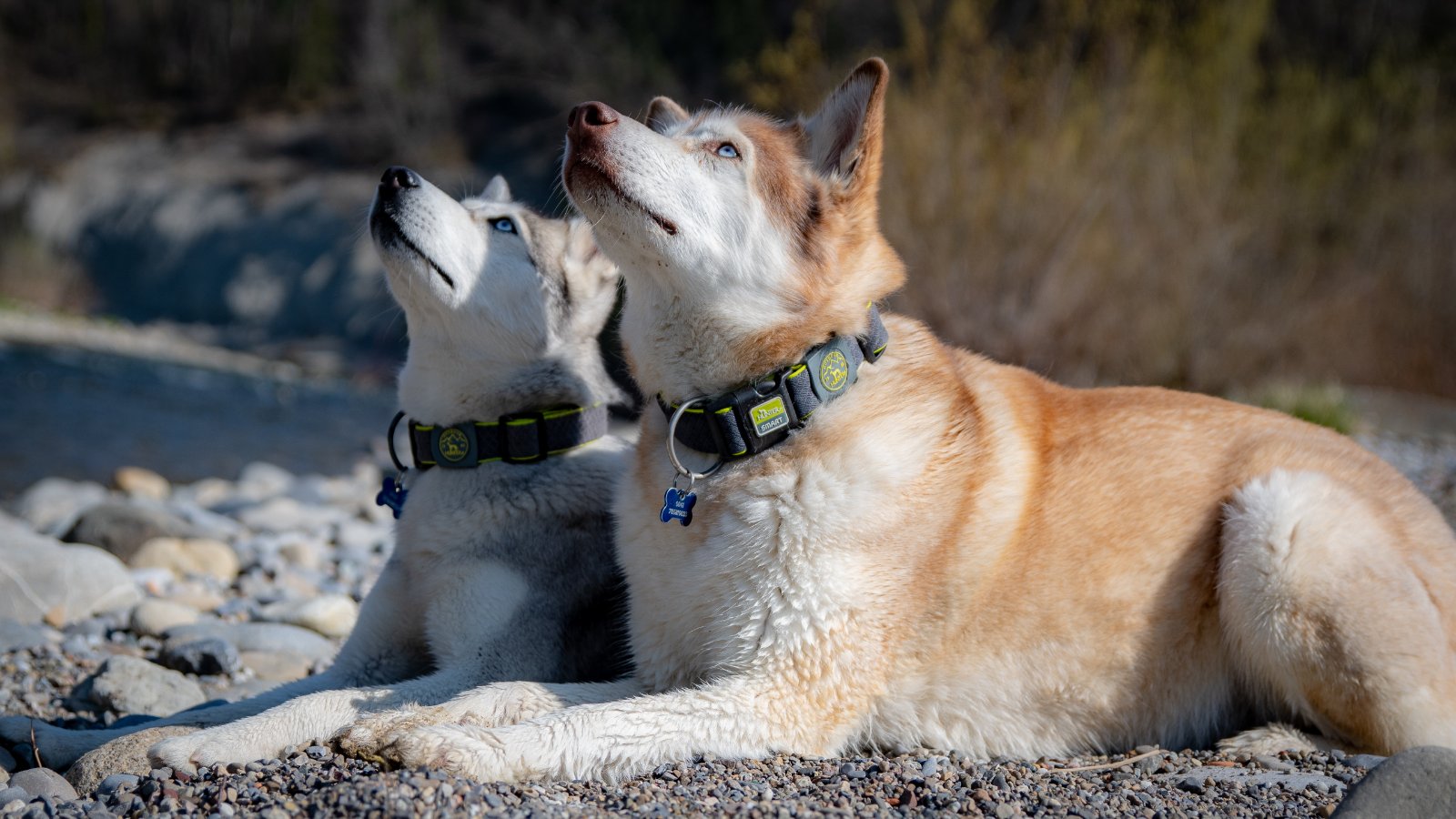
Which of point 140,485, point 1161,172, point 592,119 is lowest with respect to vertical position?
point 592,119

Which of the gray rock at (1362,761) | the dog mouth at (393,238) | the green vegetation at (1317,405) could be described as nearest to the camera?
the gray rock at (1362,761)

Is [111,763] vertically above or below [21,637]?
below

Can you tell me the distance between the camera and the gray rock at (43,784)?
9.69ft

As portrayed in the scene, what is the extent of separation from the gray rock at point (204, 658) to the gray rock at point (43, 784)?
1377mm

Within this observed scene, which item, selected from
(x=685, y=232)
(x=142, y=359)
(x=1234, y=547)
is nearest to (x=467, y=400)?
(x=685, y=232)

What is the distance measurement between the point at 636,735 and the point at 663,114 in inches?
81.7

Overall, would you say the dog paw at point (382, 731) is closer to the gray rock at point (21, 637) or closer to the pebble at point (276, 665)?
the pebble at point (276, 665)

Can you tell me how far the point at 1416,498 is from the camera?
345 cm

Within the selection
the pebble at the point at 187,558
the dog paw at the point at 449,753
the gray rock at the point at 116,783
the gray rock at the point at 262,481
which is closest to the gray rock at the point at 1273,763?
the dog paw at the point at 449,753

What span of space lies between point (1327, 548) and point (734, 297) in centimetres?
174

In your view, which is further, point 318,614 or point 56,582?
point 318,614

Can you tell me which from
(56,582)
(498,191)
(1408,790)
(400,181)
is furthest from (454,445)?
(1408,790)

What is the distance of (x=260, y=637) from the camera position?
470cm

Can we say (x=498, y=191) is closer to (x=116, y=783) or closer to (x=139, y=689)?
(x=139, y=689)
